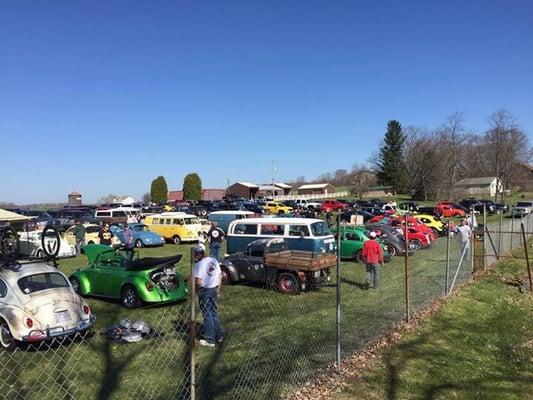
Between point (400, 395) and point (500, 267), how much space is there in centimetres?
1317

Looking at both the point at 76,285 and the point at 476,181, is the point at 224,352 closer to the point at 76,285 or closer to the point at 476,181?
the point at 76,285

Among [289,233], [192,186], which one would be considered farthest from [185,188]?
[289,233]

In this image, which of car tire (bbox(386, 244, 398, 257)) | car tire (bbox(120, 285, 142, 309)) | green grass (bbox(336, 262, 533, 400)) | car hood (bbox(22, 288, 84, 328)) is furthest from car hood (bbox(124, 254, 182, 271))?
car tire (bbox(386, 244, 398, 257))

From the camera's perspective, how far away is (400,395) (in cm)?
694

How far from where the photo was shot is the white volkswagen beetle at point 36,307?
8.65 meters

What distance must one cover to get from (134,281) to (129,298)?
1.72 ft

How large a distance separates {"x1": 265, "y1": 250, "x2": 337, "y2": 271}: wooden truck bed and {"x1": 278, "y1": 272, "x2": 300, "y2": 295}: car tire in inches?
11.8

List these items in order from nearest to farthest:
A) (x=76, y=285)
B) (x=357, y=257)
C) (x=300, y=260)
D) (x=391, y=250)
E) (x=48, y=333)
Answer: (x=48, y=333), (x=76, y=285), (x=300, y=260), (x=357, y=257), (x=391, y=250)

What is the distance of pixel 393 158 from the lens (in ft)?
289

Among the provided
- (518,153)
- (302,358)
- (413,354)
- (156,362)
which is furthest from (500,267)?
(518,153)

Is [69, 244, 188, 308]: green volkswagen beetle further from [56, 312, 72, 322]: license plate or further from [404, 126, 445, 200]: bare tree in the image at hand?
[404, 126, 445, 200]: bare tree

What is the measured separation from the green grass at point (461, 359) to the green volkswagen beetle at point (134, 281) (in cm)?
586

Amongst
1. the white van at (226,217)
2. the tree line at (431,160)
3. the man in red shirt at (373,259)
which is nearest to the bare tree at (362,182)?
the tree line at (431,160)

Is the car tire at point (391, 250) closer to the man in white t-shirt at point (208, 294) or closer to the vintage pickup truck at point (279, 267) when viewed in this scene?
the vintage pickup truck at point (279, 267)
